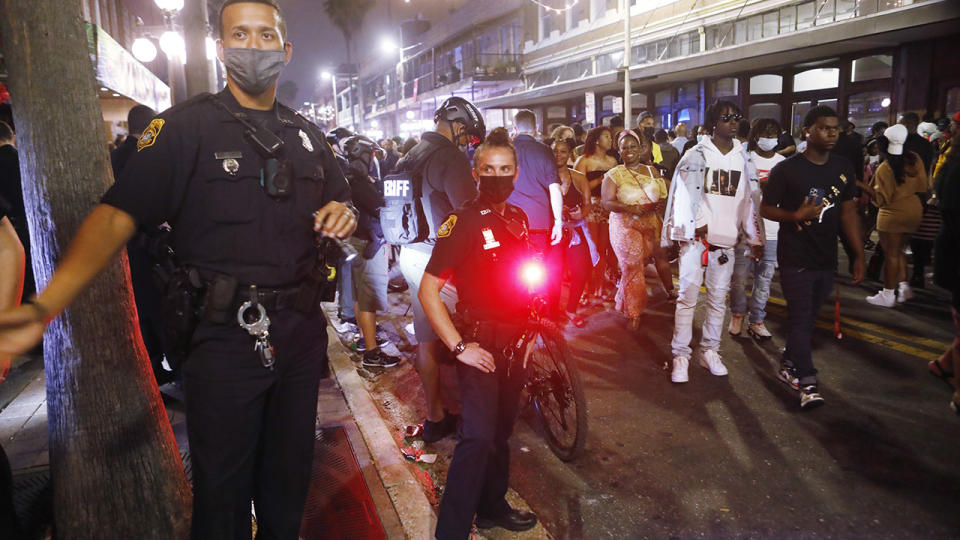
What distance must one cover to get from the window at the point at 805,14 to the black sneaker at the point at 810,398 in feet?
50.7

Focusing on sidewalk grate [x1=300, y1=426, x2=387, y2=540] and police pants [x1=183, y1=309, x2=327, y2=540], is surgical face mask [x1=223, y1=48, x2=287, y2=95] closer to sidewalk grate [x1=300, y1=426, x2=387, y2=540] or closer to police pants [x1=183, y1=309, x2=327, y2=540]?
police pants [x1=183, y1=309, x2=327, y2=540]

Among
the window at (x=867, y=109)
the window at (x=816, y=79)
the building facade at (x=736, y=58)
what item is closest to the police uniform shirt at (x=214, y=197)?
the building facade at (x=736, y=58)

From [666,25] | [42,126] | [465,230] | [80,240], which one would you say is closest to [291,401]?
[80,240]

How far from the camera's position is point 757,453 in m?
4.02

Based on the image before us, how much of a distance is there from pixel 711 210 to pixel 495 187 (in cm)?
289

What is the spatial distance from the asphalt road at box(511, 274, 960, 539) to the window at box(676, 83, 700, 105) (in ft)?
54.5

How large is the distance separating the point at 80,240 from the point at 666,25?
78.7 feet

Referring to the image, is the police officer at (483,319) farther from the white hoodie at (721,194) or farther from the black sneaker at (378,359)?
the black sneaker at (378,359)

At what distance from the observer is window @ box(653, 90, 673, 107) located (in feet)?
75.4

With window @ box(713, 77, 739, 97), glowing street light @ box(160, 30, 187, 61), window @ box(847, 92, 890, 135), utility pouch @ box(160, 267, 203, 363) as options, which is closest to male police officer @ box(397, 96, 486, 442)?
utility pouch @ box(160, 267, 203, 363)

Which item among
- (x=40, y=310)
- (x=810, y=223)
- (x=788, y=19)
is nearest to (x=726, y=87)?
(x=788, y=19)

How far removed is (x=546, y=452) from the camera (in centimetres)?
422

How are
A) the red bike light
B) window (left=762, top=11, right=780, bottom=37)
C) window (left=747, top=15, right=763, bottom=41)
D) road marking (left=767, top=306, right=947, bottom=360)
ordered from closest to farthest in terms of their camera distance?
the red bike light < road marking (left=767, top=306, right=947, bottom=360) < window (left=762, top=11, right=780, bottom=37) < window (left=747, top=15, right=763, bottom=41)

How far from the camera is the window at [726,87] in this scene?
1973cm
